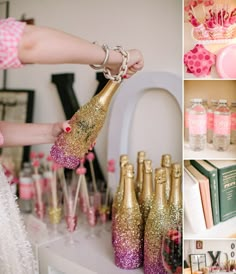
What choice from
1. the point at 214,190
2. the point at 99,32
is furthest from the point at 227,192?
the point at 99,32

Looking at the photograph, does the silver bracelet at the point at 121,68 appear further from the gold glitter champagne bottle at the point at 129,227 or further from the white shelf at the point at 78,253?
the white shelf at the point at 78,253

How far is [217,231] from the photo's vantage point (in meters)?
1.39

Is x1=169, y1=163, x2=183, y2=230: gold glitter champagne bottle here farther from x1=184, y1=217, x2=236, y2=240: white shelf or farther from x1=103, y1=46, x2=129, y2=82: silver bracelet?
x1=103, y1=46, x2=129, y2=82: silver bracelet

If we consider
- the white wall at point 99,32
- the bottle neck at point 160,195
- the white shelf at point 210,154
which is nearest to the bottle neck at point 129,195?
the bottle neck at point 160,195

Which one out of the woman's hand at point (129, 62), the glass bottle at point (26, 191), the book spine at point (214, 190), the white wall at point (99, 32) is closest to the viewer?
the woman's hand at point (129, 62)

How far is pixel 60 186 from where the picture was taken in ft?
6.84

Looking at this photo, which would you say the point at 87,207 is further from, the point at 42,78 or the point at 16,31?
the point at 16,31

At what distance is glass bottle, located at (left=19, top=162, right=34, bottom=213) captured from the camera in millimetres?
2068

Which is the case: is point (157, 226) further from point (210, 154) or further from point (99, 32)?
point (99, 32)

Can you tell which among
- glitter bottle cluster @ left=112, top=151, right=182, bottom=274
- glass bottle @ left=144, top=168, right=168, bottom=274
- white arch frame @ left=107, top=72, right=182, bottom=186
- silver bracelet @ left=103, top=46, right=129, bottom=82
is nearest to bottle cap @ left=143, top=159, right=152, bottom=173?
glitter bottle cluster @ left=112, top=151, right=182, bottom=274

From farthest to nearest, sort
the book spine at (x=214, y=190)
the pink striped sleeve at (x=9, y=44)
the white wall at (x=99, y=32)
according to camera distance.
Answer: the white wall at (x=99, y=32) < the book spine at (x=214, y=190) < the pink striped sleeve at (x=9, y=44)

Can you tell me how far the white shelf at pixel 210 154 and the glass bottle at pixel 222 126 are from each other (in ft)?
0.07

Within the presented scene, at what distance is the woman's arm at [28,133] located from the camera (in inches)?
53.0

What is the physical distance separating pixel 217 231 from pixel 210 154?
10.4 inches
